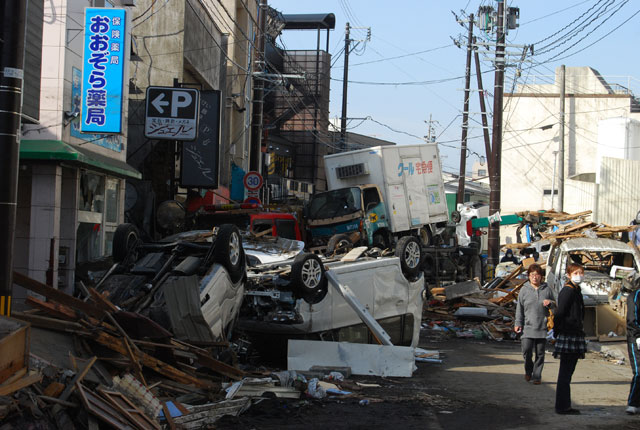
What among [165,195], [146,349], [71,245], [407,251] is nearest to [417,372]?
[407,251]

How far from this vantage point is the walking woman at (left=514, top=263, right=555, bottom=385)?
10.2 meters

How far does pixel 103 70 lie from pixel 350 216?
797 centimetres

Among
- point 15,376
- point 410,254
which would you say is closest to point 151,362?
point 15,376

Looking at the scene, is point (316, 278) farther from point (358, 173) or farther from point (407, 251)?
point (358, 173)

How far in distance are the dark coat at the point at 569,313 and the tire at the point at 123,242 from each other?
6135 millimetres

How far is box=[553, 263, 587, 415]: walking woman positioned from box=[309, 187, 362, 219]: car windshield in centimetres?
1119

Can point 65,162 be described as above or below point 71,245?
above

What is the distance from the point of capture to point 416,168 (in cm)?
2225

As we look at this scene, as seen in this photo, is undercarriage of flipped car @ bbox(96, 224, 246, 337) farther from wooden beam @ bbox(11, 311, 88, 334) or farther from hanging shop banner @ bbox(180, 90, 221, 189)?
hanging shop banner @ bbox(180, 90, 221, 189)

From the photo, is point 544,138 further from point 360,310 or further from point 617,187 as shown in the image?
point 360,310

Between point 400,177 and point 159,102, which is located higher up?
point 159,102

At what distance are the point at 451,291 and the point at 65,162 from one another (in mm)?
10692

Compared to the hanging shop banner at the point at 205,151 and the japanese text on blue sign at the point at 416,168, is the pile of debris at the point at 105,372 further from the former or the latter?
the hanging shop banner at the point at 205,151

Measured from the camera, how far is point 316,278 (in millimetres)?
10750
